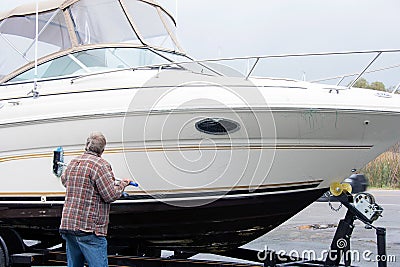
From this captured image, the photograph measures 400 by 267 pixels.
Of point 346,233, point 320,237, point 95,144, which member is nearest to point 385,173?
point 320,237

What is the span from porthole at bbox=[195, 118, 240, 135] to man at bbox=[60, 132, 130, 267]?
2.77 feet

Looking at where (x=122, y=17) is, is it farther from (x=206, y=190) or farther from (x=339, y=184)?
(x=339, y=184)

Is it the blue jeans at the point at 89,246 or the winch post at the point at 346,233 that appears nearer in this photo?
the blue jeans at the point at 89,246

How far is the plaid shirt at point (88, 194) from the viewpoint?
3635 mm

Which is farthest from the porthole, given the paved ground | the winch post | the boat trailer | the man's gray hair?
the paved ground

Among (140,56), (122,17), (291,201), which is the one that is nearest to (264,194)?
(291,201)

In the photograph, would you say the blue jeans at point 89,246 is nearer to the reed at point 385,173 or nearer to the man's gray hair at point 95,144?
the man's gray hair at point 95,144

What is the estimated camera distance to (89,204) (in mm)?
3648

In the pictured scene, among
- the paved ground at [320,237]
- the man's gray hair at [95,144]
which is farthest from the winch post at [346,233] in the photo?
the man's gray hair at [95,144]

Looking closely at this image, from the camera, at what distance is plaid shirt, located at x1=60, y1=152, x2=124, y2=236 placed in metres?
3.63

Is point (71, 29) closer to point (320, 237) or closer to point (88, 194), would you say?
point (88, 194)

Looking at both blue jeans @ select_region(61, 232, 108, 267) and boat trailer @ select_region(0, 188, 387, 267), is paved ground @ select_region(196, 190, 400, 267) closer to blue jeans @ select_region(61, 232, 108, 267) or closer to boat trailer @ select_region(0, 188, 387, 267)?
boat trailer @ select_region(0, 188, 387, 267)

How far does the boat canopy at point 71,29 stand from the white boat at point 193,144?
63 centimetres

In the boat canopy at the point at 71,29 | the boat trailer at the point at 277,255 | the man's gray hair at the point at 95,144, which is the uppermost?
the boat canopy at the point at 71,29
